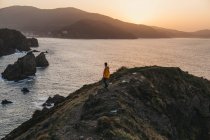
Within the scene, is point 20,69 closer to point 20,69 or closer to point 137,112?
point 20,69

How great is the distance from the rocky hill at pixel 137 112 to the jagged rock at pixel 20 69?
71.5 metres

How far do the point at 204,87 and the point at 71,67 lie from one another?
107544 millimetres

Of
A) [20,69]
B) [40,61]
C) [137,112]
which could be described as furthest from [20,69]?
[137,112]

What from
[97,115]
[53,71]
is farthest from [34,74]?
[97,115]

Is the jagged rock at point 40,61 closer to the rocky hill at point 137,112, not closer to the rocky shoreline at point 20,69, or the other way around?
the rocky shoreline at point 20,69

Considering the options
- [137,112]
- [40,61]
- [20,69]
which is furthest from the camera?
[40,61]

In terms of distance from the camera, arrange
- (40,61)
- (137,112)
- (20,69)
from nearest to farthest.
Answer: (137,112), (20,69), (40,61)

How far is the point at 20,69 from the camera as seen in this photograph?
4665 inches

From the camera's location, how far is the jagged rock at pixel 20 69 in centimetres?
11406

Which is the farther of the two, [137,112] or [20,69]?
[20,69]

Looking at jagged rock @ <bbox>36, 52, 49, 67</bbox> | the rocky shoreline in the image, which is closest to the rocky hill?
the rocky shoreline

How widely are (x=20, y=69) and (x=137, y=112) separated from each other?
3439 inches

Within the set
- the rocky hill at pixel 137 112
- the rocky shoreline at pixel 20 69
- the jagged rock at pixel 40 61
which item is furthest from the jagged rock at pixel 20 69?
the rocky hill at pixel 137 112

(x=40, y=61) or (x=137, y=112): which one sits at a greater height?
(x=137, y=112)
